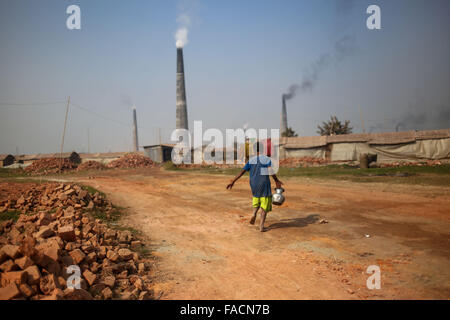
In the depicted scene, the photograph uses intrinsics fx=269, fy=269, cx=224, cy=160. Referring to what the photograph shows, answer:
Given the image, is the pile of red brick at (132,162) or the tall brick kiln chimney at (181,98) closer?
the pile of red brick at (132,162)

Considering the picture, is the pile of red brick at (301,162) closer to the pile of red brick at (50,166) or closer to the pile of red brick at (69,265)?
the pile of red brick at (69,265)

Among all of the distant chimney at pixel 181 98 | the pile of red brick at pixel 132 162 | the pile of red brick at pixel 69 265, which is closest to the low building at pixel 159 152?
the pile of red brick at pixel 132 162

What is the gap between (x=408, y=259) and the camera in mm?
3984

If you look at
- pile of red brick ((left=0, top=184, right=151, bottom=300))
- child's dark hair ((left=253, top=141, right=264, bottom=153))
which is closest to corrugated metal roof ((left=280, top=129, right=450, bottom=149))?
child's dark hair ((left=253, top=141, right=264, bottom=153))

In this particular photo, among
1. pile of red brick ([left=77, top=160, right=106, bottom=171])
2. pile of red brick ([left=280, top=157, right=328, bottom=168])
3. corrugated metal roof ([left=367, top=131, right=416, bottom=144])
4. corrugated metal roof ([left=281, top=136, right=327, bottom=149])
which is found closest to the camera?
corrugated metal roof ([left=367, top=131, right=416, bottom=144])

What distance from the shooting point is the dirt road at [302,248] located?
10.7 ft

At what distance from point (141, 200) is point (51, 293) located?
728 centimetres

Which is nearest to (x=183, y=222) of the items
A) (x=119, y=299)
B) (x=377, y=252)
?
(x=119, y=299)

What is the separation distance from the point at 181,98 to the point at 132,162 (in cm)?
1322

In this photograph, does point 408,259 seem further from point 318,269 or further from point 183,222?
point 183,222

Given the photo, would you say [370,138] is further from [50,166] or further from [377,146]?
[50,166]

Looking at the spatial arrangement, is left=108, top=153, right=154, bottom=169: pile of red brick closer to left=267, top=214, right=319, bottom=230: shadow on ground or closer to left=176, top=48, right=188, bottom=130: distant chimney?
left=176, top=48, right=188, bottom=130: distant chimney

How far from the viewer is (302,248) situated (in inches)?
182

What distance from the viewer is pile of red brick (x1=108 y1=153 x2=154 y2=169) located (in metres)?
32.7
